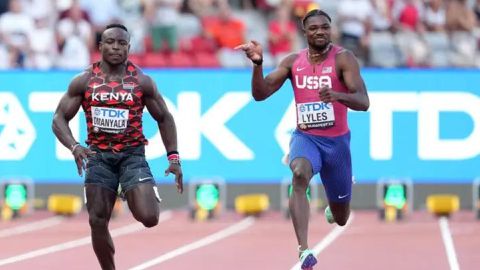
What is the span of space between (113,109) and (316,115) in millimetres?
1768

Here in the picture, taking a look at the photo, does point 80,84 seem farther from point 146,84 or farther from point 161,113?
point 161,113

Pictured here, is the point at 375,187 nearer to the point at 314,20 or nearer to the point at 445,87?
the point at 445,87

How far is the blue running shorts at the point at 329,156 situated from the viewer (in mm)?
10945

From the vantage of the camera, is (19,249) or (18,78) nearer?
(19,249)

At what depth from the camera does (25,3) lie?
19969 mm

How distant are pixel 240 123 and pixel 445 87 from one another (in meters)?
2.52

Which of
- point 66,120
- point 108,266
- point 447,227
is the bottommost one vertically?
point 447,227

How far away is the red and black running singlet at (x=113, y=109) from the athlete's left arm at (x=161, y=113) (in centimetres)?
5

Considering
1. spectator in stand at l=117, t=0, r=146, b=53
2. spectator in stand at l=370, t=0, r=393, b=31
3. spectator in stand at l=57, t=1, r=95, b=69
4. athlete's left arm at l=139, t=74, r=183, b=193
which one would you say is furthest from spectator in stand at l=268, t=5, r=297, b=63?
athlete's left arm at l=139, t=74, r=183, b=193

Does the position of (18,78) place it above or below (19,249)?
above

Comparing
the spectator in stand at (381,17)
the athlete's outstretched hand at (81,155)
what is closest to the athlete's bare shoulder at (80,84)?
the athlete's outstretched hand at (81,155)

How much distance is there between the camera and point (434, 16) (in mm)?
20875

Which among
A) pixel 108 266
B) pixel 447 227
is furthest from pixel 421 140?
pixel 108 266

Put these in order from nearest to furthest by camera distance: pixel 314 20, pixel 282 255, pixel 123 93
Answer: pixel 123 93 < pixel 314 20 < pixel 282 255
